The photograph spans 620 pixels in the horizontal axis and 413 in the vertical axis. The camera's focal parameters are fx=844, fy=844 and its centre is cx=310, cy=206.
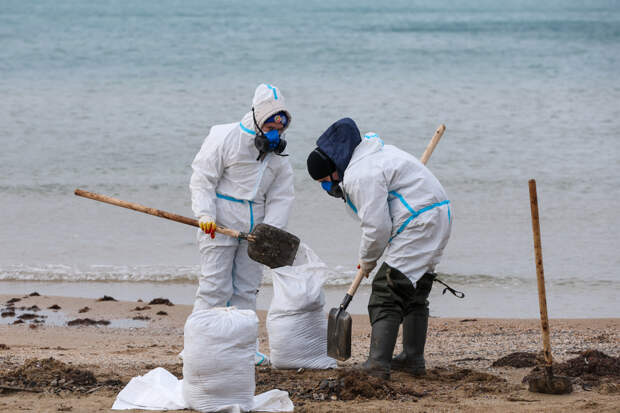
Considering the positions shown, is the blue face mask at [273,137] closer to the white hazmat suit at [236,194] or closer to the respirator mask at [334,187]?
the white hazmat suit at [236,194]

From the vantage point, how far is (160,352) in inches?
235

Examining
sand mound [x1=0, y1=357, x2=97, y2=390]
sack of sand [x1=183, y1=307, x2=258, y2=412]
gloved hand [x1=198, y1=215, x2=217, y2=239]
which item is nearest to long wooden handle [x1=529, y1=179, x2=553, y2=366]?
sack of sand [x1=183, y1=307, x2=258, y2=412]

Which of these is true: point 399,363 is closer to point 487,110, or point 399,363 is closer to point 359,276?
point 359,276

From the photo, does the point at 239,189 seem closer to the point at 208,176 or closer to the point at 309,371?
the point at 208,176

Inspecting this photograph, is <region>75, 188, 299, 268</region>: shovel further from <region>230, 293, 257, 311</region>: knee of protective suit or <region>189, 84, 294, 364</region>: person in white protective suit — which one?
<region>230, 293, 257, 311</region>: knee of protective suit

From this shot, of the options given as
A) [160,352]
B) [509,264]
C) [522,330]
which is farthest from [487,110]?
[160,352]

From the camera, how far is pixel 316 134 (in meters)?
18.7

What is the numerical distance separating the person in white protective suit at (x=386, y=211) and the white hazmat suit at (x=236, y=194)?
0.71 metres

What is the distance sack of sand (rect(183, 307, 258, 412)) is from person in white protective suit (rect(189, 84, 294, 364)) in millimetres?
1130

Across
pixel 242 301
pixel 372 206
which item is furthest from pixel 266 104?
pixel 242 301

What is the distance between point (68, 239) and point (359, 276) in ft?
21.3

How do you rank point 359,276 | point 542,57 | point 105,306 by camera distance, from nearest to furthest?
point 359,276 < point 105,306 < point 542,57

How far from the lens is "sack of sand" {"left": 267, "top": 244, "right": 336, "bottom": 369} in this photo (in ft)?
17.0

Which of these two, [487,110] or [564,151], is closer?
[564,151]
